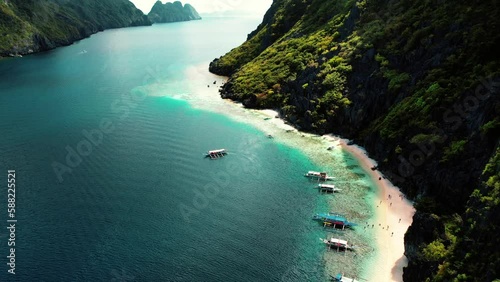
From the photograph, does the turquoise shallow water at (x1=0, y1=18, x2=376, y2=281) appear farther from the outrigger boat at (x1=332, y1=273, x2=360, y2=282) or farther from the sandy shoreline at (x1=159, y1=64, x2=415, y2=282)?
the sandy shoreline at (x1=159, y1=64, x2=415, y2=282)

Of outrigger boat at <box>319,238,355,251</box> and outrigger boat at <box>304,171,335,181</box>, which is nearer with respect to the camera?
outrigger boat at <box>319,238,355,251</box>

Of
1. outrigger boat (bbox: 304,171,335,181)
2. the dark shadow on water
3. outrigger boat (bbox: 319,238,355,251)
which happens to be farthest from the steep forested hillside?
outrigger boat (bbox: 304,171,335,181)

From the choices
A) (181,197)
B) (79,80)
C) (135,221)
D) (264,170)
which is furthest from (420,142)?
(79,80)

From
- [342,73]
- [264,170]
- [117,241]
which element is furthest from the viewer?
[342,73]

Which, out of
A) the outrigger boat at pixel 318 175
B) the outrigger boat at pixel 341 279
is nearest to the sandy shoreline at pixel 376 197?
the outrigger boat at pixel 341 279

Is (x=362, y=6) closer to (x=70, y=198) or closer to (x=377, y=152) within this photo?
(x=377, y=152)

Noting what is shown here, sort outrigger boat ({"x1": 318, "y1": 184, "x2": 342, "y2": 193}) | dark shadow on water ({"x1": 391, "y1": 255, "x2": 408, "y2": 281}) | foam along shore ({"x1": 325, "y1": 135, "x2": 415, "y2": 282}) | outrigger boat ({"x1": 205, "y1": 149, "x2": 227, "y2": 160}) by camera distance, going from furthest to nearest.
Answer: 1. outrigger boat ({"x1": 205, "y1": 149, "x2": 227, "y2": 160})
2. outrigger boat ({"x1": 318, "y1": 184, "x2": 342, "y2": 193})
3. foam along shore ({"x1": 325, "y1": 135, "x2": 415, "y2": 282})
4. dark shadow on water ({"x1": 391, "y1": 255, "x2": 408, "y2": 281})

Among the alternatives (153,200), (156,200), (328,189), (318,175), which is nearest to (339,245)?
(328,189)
